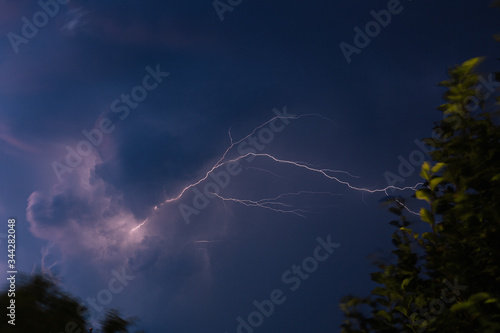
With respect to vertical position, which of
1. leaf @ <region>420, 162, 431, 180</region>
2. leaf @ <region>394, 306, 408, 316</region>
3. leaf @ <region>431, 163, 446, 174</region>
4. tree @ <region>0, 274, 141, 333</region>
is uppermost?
tree @ <region>0, 274, 141, 333</region>

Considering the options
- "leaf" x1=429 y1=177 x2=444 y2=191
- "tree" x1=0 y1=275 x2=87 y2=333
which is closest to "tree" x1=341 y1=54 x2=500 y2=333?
"leaf" x1=429 y1=177 x2=444 y2=191

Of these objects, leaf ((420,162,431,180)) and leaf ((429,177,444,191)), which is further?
leaf ((420,162,431,180))

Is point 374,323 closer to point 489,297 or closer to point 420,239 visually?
point 420,239

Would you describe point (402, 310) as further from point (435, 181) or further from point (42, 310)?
point (42, 310)

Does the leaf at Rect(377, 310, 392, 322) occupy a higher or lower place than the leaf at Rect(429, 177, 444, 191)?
lower

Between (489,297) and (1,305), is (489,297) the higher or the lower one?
the lower one

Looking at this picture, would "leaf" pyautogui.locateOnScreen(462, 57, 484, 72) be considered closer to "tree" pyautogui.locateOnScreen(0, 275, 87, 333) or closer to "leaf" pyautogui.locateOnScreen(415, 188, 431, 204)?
"leaf" pyautogui.locateOnScreen(415, 188, 431, 204)

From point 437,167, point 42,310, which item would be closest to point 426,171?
point 437,167

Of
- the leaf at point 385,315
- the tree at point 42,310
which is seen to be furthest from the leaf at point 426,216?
the tree at point 42,310

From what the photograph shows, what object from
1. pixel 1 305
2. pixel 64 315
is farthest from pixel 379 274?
pixel 1 305
